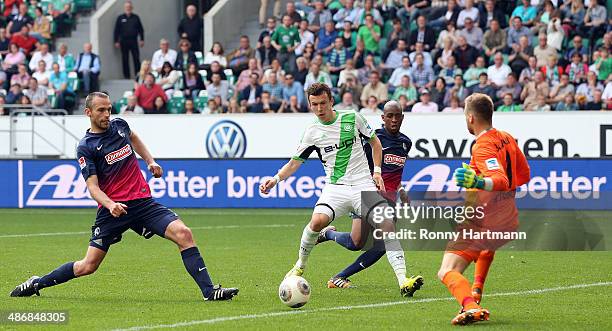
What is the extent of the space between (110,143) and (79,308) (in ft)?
4.91

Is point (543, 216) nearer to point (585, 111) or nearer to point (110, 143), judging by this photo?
point (110, 143)

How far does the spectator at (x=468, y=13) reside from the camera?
2656 cm

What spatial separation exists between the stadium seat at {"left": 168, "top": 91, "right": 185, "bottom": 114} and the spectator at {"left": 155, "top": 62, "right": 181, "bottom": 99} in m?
0.44

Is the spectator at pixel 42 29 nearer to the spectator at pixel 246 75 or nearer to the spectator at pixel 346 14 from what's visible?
the spectator at pixel 246 75

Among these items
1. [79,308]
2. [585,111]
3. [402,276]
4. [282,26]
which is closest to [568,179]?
[585,111]

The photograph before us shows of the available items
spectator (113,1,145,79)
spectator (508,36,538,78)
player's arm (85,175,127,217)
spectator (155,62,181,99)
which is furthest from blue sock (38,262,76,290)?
spectator (113,1,145,79)

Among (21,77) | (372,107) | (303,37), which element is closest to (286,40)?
(303,37)

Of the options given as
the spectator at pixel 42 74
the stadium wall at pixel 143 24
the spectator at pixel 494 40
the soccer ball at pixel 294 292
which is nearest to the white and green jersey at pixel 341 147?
the soccer ball at pixel 294 292

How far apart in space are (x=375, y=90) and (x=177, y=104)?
16.6ft

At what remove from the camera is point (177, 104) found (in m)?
28.3

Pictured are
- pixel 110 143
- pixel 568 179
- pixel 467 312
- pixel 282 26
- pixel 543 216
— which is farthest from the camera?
pixel 282 26

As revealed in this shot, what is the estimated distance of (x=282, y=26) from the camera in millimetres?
28844

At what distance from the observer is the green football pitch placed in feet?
30.5

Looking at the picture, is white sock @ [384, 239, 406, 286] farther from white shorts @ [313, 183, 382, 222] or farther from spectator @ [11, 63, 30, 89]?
spectator @ [11, 63, 30, 89]
